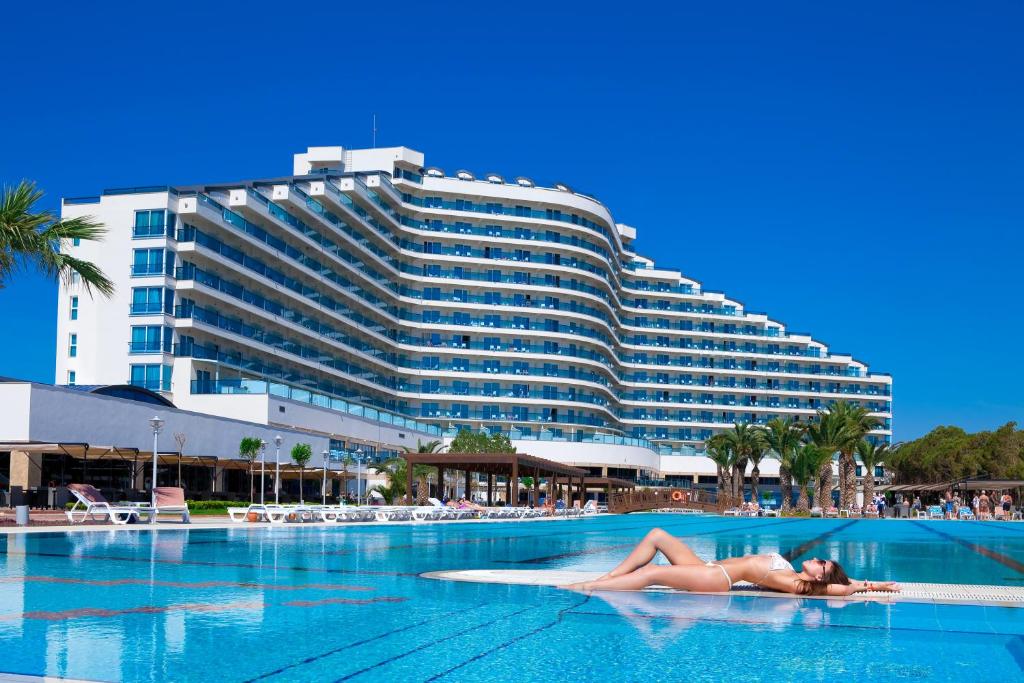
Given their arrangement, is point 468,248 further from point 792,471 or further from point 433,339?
point 792,471

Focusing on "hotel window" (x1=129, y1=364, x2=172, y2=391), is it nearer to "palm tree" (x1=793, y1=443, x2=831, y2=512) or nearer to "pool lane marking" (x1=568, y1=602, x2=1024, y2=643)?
"palm tree" (x1=793, y1=443, x2=831, y2=512)

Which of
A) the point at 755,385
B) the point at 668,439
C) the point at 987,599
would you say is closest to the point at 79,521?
the point at 987,599

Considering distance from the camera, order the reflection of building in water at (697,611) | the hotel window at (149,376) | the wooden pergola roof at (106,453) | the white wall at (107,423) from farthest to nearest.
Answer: the hotel window at (149,376), the white wall at (107,423), the wooden pergola roof at (106,453), the reflection of building in water at (697,611)

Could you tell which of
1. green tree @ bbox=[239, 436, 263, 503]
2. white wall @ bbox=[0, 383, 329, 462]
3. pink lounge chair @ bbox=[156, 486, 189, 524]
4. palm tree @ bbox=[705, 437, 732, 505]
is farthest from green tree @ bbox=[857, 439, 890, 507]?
pink lounge chair @ bbox=[156, 486, 189, 524]

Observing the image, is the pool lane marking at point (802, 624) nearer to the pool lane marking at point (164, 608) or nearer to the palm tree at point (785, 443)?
the pool lane marking at point (164, 608)

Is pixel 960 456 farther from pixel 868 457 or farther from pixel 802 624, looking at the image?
pixel 802 624

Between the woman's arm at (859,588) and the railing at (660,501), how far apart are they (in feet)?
182

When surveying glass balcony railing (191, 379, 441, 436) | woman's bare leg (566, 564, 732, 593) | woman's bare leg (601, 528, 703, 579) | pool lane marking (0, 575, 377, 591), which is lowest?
pool lane marking (0, 575, 377, 591)

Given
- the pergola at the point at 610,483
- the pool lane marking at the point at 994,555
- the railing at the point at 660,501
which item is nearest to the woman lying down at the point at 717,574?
the pool lane marking at the point at 994,555

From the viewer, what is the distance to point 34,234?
19.0m

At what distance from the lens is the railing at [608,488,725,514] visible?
217ft

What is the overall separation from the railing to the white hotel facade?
1504 cm

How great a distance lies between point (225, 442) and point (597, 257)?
191 feet

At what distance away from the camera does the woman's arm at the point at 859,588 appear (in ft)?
32.3
